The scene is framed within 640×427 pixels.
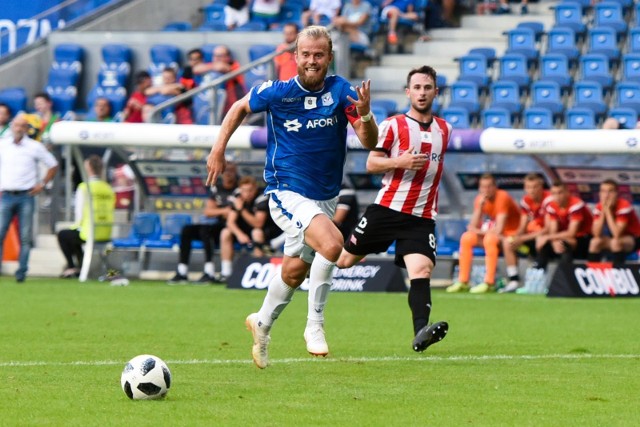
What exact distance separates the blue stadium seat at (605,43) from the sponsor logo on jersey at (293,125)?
13.2m

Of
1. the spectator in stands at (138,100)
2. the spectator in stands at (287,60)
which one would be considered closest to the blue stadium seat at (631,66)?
the spectator in stands at (287,60)

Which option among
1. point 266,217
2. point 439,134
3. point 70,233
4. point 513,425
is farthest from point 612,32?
point 513,425

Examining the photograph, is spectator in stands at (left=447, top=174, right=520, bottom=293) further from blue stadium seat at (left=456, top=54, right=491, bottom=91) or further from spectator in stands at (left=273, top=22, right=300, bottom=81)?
blue stadium seat at (left=456, top=54, right=491, bottom=91)

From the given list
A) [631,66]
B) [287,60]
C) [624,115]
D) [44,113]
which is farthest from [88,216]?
[631,66]

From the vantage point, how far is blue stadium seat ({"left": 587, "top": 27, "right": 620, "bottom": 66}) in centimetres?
2119

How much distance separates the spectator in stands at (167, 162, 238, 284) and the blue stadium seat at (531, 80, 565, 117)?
15.7 ft

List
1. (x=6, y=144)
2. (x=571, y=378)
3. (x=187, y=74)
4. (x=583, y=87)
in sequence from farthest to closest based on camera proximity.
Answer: (x=187, y=74) < (x=583, y=87) < (x=6, y=144) < (x=571, y=378)

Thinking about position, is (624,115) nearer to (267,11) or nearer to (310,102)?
(267,11)

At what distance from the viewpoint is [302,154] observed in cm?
874

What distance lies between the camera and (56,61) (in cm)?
2520

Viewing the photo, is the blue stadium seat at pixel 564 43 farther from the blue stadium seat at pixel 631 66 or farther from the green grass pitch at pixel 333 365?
the green grass pitch at pixel 333 365

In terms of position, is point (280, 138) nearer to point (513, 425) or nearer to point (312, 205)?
point (312, 205)

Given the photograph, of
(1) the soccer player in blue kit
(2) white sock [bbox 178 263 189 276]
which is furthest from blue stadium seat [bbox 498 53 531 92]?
(1) the soccer player in blue kit

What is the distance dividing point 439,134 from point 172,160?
31.8 ft
